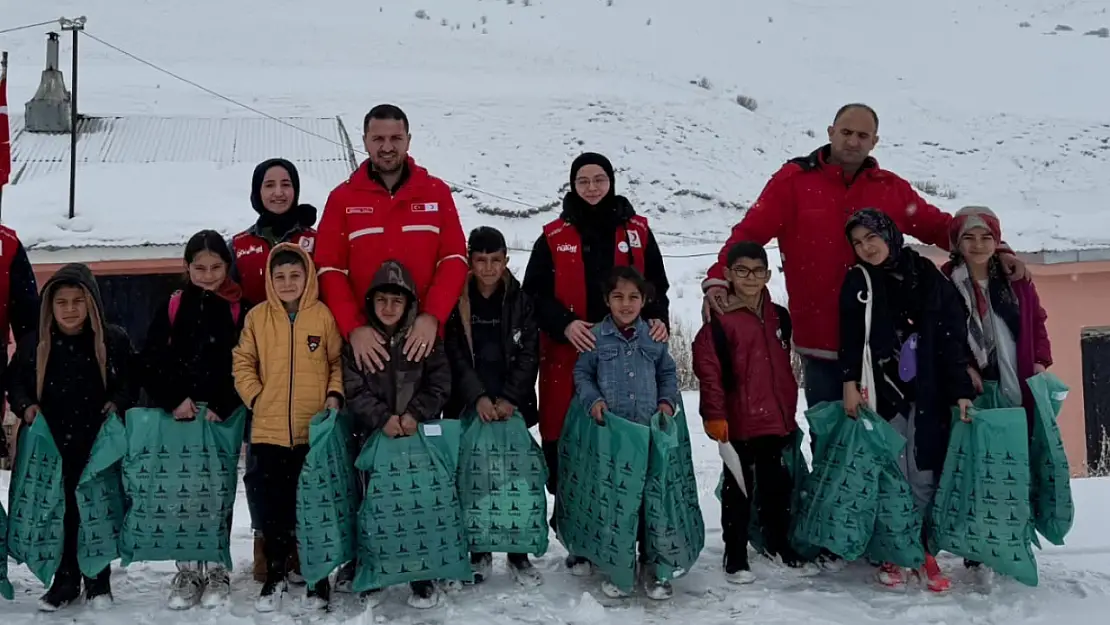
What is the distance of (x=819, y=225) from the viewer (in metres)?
4.39

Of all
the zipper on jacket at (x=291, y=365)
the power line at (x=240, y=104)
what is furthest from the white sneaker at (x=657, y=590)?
the power line at (x=240, y=104)

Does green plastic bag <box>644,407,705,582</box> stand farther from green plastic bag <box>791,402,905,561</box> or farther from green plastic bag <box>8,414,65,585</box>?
green plastic bag <box>8,414,65,585</box>

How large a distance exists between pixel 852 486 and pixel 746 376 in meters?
0.67

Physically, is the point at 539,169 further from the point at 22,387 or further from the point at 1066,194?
the point at 22,387

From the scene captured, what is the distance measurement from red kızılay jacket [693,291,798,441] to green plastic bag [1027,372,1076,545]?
108 cm

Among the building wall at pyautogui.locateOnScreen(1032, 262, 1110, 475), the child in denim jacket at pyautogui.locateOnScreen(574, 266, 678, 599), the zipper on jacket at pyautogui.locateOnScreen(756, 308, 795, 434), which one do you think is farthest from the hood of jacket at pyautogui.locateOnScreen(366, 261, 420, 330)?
the building wall at pyautogui.locateOnScreen(1032, 262, 1110, 475)

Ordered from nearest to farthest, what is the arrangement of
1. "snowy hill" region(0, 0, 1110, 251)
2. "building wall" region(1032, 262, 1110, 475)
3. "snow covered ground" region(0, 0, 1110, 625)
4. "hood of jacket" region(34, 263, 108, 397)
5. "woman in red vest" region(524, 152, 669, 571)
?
"hood of jacket" region(34, 263, 108, 397) < "woman in red vest" region(524, 152, 669, 571) < "building wall" region(1032, 262, 1110, 475) < "snow covered ground" region(0, 0, 1110, 625) < "snowy hill" region(0, 0, 1110, 251)

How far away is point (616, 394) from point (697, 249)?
17.6 meters

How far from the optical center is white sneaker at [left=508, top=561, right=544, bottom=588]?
4.11 m

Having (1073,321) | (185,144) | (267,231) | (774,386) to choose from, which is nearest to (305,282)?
(267,231)

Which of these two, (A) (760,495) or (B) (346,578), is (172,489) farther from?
(A) (760,495)

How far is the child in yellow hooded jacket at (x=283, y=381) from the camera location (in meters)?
3.81

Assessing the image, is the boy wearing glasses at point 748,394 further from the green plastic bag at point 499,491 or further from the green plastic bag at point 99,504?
the green plastic bag at point 99,504

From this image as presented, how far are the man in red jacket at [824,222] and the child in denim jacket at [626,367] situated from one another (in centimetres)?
44
